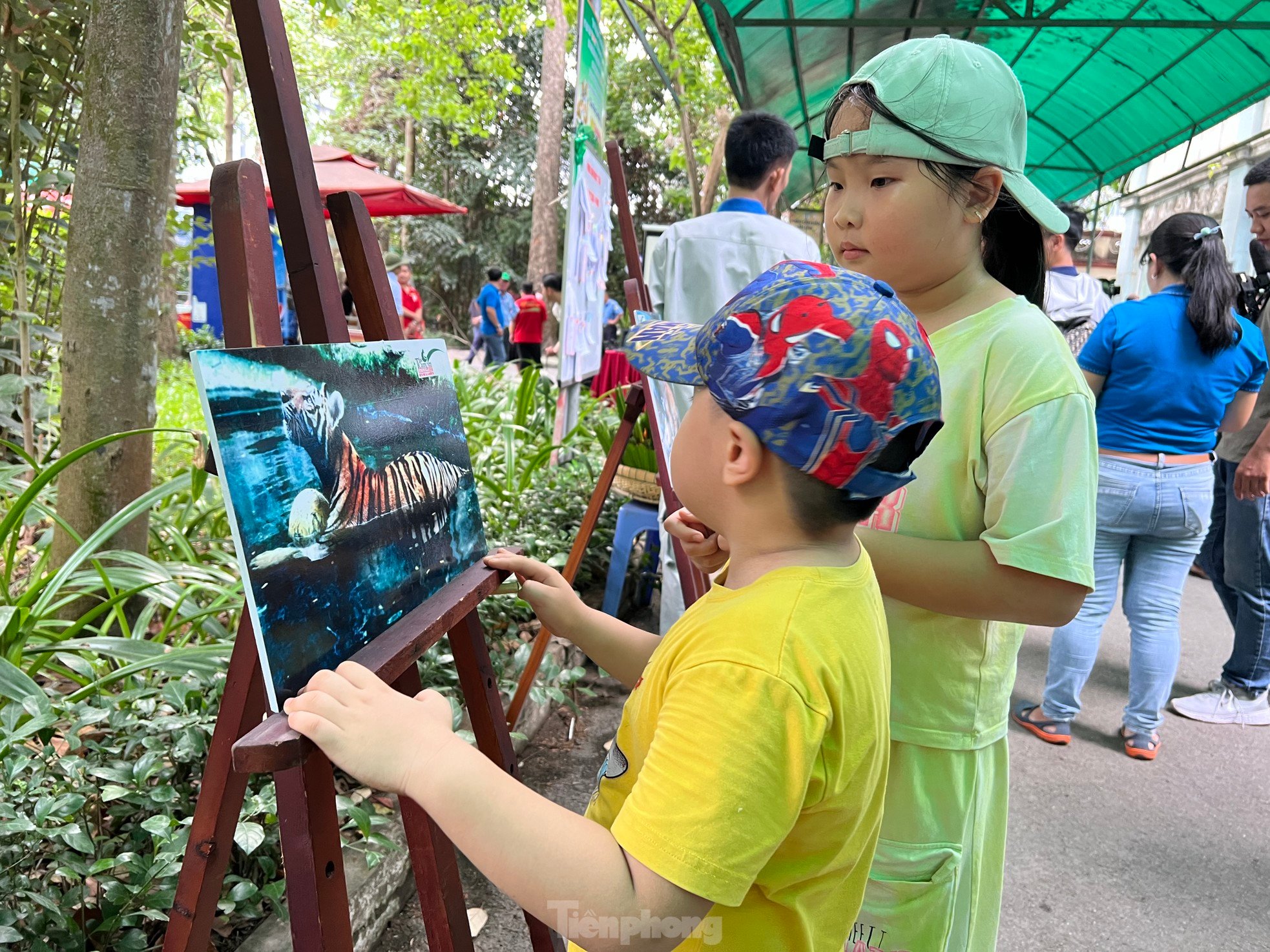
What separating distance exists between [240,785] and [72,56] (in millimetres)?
2678

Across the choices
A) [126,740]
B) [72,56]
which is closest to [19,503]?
[126,740]

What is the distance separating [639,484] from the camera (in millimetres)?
3604

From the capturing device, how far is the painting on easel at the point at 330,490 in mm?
938

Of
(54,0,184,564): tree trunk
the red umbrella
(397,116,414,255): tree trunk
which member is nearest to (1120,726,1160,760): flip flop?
(54,0,184,564): tree trunk

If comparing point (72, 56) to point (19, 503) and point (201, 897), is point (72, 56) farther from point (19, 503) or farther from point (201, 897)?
point (201, 897)

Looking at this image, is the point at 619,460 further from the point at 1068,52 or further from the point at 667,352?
the point at 1068,52

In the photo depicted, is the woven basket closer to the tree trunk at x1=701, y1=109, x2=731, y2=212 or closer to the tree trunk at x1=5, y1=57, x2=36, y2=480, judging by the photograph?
the tree trunk at x1=5, y1=57, x2=36, y2=480

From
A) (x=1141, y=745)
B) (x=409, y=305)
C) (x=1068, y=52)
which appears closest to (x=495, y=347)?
(x=409, y=305)

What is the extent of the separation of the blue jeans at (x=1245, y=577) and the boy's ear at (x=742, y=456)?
3.36 metres

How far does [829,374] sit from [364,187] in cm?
1101

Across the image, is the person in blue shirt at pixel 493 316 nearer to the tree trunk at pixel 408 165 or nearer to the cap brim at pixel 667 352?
the tree trunk at pixel 408 165

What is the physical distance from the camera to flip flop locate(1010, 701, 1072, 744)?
350 centimetres

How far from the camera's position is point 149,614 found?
2406 millimetres

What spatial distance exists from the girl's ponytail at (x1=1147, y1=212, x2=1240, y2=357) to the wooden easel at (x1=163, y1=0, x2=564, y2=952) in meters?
3.00
